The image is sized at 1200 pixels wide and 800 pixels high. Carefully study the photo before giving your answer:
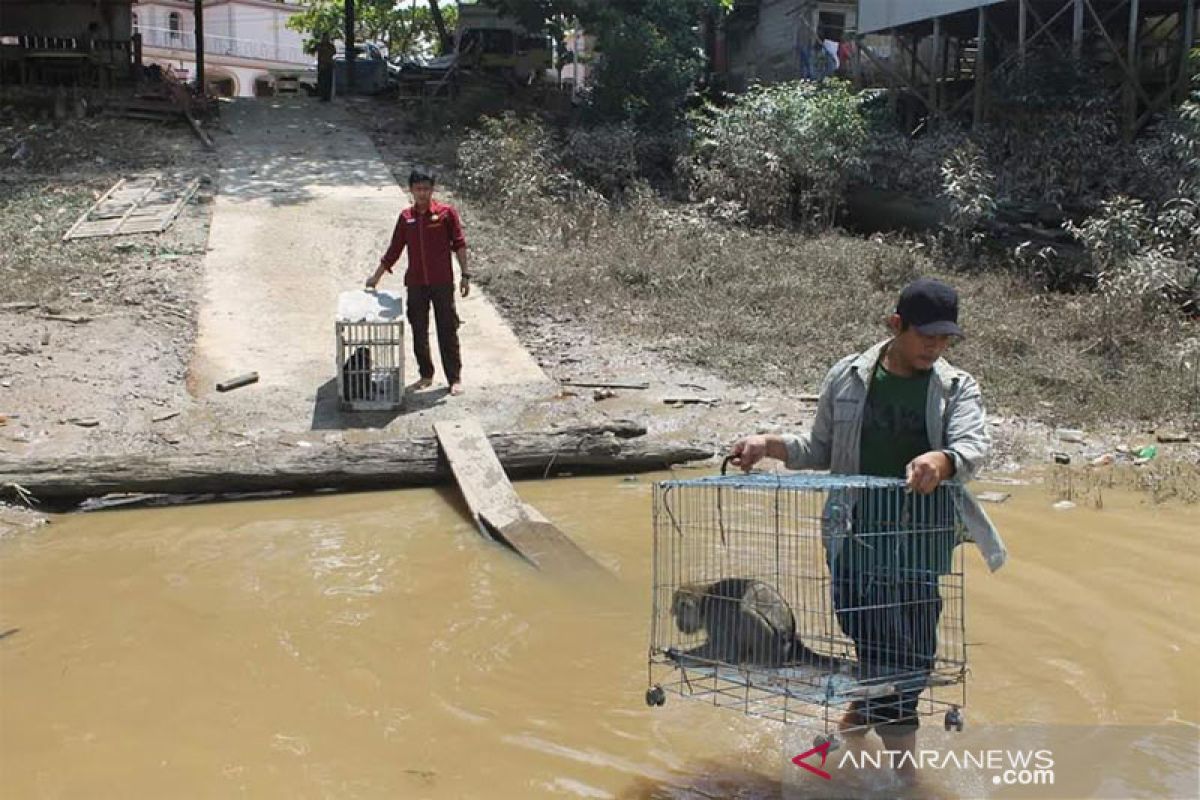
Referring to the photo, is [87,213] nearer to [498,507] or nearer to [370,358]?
[370,358]

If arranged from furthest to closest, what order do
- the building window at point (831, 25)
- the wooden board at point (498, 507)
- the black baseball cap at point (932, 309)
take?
the building window at point (831, 25), the wooden board at point (498, 507), the black baseball cap at point (932, 309)

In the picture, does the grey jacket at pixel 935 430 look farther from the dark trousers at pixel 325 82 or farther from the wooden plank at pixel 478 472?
the dark trousers at pixel 325 82

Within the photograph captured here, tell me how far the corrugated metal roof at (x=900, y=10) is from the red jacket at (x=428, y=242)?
11040 mm

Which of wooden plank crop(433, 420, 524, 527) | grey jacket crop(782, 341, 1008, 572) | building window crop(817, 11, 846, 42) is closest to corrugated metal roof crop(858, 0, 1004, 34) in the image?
building window crop(817, 11, 846, 42)

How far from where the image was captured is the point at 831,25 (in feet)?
77.9

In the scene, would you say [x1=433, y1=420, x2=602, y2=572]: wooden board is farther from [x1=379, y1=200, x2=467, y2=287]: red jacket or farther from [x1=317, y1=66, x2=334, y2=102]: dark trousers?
[x1=317, y1=66, x2=334, y2=102]: dark trousers

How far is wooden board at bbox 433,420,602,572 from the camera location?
6016mm

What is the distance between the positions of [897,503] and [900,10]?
57.1 feet

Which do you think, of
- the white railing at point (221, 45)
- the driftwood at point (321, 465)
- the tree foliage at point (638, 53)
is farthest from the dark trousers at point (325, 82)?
the white railing at point (221, 45)

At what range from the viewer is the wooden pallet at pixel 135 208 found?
42.3ft

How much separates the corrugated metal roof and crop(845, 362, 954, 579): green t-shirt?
48.8ft

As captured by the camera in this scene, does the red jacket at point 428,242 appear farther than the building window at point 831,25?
No

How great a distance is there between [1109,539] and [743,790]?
349 centimetres

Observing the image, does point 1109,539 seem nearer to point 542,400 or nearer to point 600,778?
point 600,778
